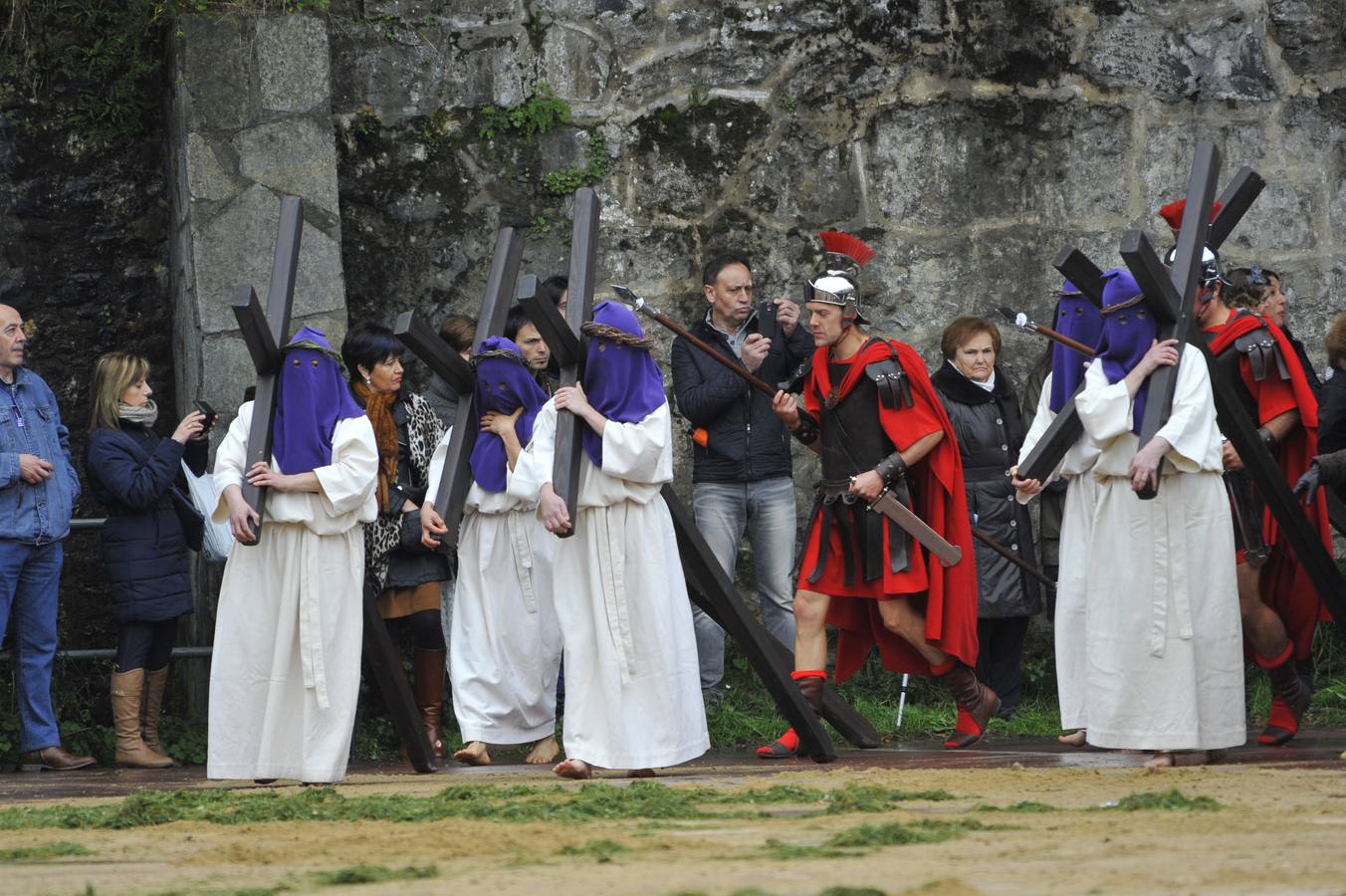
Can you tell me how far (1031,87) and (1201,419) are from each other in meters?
3.54

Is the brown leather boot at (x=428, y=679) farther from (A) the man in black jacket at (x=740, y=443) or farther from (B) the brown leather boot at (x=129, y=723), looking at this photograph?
(A) the man in black jacket at (x=740, y=443)

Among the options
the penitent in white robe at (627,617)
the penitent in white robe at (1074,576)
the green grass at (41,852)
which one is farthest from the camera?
the penitent in white robe at (1074,576)

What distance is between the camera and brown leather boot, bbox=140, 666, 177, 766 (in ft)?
28.3

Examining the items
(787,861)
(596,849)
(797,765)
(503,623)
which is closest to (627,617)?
(797,765)

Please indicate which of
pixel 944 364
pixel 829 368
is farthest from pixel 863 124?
pixel 829 368

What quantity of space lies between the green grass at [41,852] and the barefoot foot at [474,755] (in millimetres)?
3232

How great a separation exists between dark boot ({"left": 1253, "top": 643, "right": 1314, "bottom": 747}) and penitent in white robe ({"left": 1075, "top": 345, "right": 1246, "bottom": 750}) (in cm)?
92

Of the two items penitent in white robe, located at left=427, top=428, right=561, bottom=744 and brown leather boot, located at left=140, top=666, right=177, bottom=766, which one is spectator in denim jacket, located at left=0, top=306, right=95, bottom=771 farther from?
penitent in white robe, located at left=427, top=428, right=561, bottom=744

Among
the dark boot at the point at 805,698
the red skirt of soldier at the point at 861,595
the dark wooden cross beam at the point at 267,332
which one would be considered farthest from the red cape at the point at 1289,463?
the dark wooden cross beam at the point at 267,332

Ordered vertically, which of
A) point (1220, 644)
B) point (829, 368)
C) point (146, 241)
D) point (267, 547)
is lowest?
point (1220, 644)

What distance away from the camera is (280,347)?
298 inches

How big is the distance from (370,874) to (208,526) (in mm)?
4611

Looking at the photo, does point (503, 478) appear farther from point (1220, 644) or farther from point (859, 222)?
point (1220, 644)

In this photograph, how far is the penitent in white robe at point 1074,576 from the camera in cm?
747
